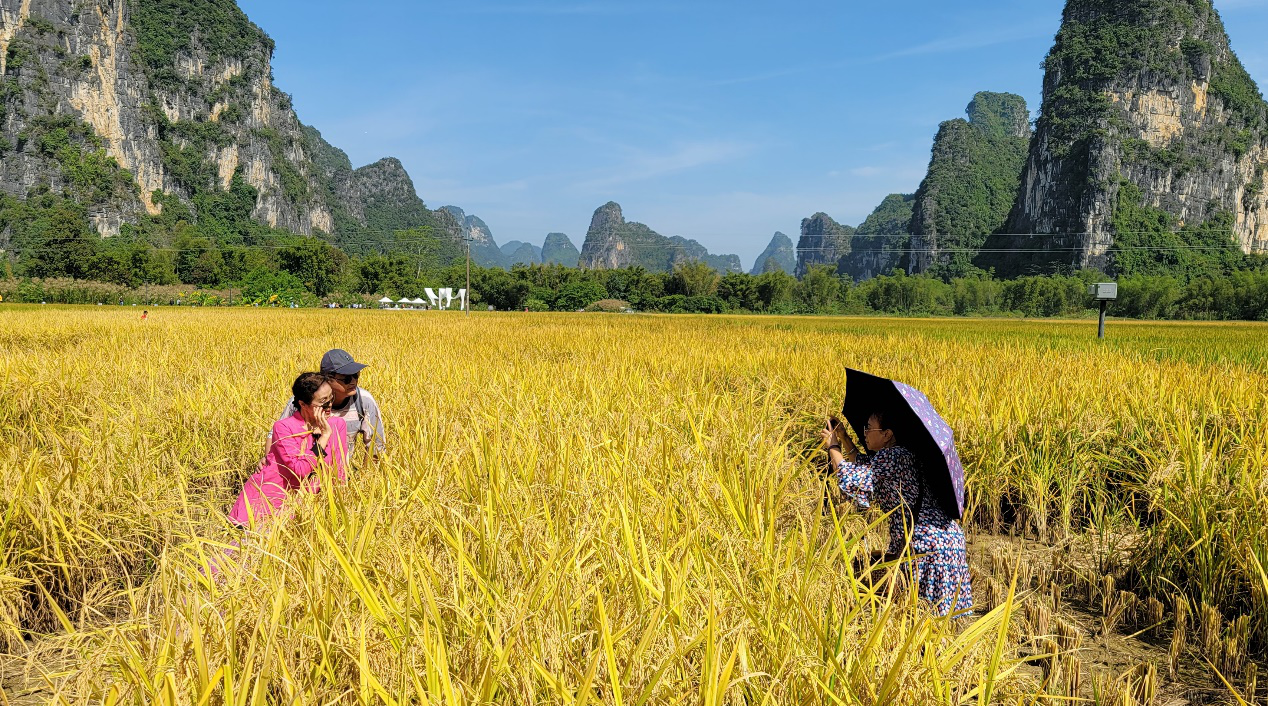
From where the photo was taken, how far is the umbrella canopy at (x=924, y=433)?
2123 millimetres

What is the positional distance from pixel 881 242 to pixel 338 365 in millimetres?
168036

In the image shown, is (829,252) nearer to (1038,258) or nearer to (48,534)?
(1038,258)

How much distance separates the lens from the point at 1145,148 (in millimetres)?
88062

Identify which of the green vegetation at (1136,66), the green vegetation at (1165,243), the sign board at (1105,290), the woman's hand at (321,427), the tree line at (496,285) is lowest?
the woman's hand at (321,427)

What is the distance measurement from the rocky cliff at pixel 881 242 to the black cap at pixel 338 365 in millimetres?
134083

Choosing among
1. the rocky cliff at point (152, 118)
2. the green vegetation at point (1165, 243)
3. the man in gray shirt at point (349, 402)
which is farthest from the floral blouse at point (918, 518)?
the rocky cliff at point (152, 118)

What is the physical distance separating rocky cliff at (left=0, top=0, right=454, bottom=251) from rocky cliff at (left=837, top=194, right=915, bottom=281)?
111 m

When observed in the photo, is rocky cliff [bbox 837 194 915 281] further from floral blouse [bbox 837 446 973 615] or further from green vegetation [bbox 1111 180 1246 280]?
floral blouse [bbox 837 446 973 615]

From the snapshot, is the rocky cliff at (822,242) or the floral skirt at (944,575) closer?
the floral skirt at (944,575)

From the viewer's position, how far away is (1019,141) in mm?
137000

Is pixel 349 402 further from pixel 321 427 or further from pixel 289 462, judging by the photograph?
pixel 289 462

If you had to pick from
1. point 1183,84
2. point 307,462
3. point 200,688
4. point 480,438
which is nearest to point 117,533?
point 307,462

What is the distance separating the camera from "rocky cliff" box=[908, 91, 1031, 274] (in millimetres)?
115562

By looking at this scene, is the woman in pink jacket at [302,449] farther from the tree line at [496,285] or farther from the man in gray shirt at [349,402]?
the tree line at [496,285]
